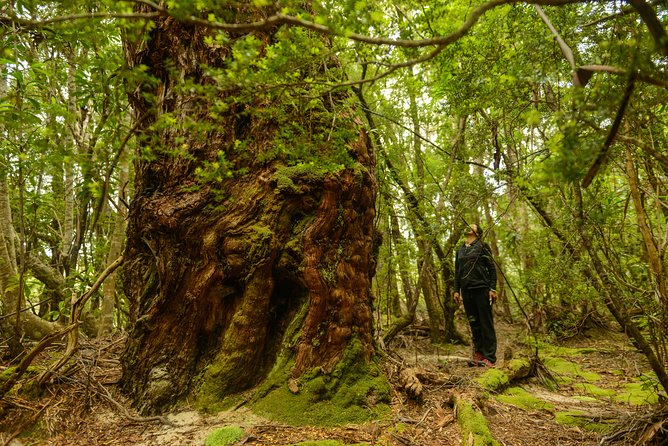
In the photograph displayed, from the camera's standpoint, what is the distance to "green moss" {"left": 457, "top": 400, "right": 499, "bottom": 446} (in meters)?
3.16

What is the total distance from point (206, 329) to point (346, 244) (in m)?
1.75

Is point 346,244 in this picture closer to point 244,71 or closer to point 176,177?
point 176,177

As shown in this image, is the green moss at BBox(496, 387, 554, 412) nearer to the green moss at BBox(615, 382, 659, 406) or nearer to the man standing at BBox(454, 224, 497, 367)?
the green moss at BBox(615, 382, 659, 406)

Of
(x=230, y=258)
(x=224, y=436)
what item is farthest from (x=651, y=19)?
(x=224, y=436)

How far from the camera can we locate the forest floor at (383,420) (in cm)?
329

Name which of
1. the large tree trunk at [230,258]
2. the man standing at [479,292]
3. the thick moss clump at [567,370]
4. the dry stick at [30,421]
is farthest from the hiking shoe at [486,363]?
the dry stick at [30,421]

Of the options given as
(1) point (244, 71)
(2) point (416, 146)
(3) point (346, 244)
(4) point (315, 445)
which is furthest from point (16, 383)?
(2) point (416, 146)

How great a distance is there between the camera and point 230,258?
12.5 ft

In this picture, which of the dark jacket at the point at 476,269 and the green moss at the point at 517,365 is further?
the dark jacket at the point at 476,269

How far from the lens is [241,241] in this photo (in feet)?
12.5

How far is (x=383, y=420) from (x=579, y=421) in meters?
2.07

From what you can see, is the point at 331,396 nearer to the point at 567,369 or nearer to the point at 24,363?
the point at 24,363

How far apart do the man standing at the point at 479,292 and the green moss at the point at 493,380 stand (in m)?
0.78

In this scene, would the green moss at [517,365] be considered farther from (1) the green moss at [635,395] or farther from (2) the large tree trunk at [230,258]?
(2) the large tree trunk at [230,258]
